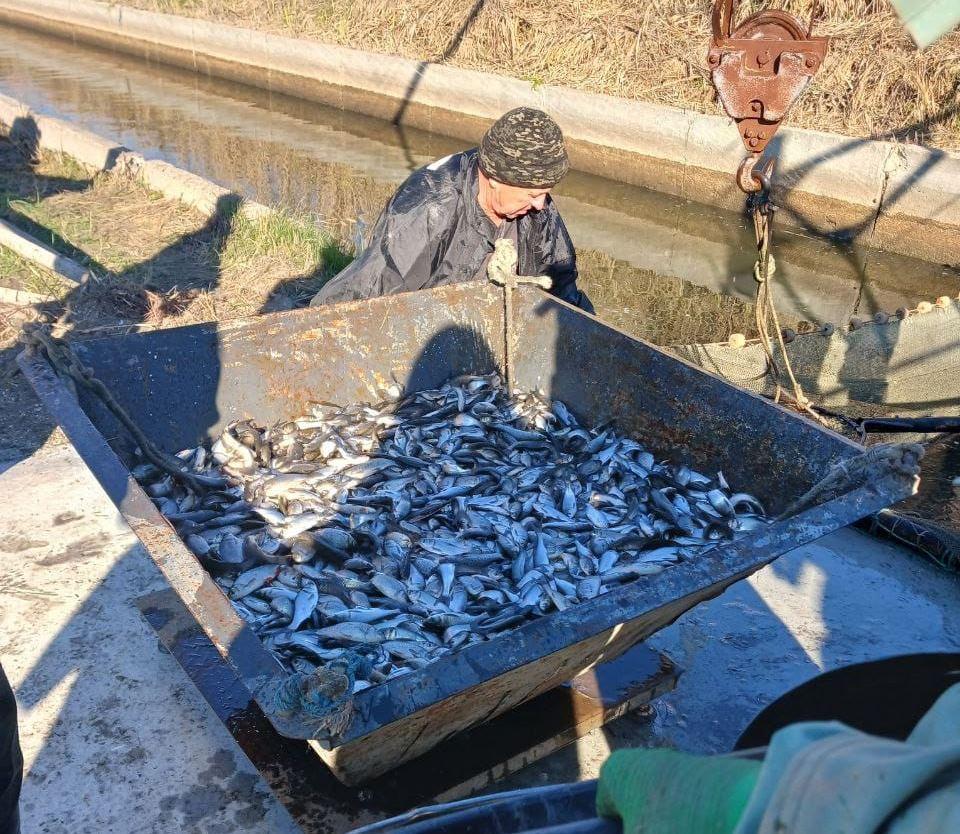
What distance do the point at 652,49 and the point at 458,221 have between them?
30.4 ft

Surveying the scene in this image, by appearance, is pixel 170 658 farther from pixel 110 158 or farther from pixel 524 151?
pixel 110 158

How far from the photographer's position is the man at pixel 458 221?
414 centimetres

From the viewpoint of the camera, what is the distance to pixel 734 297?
8.51 metres

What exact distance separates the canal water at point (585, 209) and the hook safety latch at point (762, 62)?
288 cm

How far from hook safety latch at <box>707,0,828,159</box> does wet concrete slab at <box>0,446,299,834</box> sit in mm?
2843

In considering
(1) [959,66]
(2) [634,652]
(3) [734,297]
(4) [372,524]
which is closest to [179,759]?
(4) [372,524]

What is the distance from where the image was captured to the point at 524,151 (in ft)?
13.2

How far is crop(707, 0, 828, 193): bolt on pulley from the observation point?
9.36ft

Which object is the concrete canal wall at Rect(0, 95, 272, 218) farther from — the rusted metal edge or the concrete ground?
the rusted metal edge

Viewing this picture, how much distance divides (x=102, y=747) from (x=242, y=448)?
4.10 feet

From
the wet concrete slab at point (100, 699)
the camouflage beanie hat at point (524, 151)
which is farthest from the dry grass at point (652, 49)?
the wet concrete slab at point (100, 699)

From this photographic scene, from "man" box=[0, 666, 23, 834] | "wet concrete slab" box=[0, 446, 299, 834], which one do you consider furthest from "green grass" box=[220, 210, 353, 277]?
"man" box=[0, 666, 23, 834]

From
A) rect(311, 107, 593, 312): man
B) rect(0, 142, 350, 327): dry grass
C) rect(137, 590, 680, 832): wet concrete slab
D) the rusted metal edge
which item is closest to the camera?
the rusted metal edge

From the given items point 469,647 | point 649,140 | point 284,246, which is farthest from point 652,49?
point 469,647
